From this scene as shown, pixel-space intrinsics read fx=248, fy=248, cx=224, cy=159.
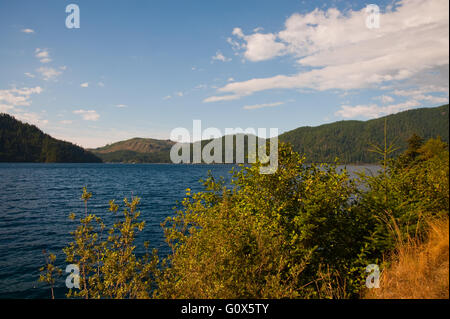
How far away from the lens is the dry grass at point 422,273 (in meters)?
6.03

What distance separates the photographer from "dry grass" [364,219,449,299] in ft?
19.8

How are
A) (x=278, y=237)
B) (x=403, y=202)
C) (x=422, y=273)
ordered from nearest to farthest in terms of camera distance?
(x=422, y=273), (x=278, y=237), (x=403, y=202)

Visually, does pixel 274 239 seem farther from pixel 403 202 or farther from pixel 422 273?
pixel 403 202

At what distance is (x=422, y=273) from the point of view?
6.58 m

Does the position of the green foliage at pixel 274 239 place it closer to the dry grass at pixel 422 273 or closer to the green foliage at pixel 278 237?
the green foliage at pixel 278 237

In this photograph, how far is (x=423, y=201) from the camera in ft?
28.6

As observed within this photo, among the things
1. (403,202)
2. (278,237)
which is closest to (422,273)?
(403,202)

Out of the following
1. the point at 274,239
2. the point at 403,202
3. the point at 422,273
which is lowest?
the point at 422,273

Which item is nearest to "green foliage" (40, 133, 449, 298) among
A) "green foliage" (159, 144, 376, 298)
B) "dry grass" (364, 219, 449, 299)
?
"green foliage" (159, 144, 376, 298)

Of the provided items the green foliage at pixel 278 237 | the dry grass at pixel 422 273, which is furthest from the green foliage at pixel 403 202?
the dry grass at pixel 422 273
